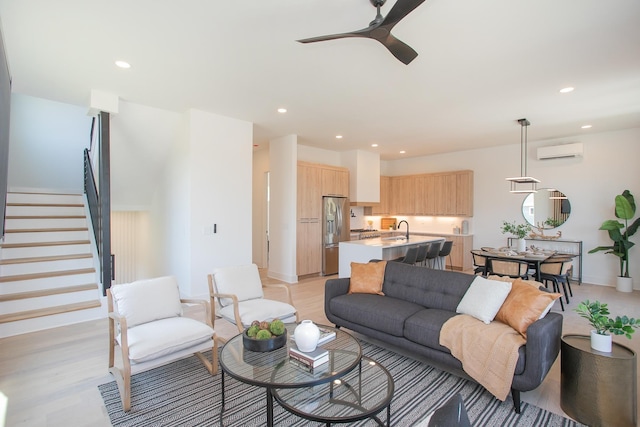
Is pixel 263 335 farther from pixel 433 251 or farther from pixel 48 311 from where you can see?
pixel 433 251

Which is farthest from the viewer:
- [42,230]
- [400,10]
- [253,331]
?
[42,230]

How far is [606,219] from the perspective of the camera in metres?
6.23

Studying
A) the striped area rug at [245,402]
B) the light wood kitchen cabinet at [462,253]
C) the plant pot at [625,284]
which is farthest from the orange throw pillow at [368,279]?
the plant pot at [625,284]

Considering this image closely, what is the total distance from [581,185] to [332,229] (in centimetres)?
510

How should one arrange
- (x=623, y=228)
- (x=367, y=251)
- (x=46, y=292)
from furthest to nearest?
(x=623, y=228), (x=367, y=251), (x=46, y=292)

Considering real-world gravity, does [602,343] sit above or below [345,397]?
above

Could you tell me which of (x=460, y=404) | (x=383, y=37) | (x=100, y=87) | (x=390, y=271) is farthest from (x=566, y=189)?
(x=100, y=87)

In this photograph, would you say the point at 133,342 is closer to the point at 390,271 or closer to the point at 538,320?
the point at 390,271

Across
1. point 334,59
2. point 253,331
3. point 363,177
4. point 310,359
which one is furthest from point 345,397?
point 363,177

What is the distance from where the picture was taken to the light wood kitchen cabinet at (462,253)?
7711mm

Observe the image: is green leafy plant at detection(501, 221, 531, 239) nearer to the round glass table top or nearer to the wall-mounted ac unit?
the wall-mounted ac unit

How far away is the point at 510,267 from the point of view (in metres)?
4.83

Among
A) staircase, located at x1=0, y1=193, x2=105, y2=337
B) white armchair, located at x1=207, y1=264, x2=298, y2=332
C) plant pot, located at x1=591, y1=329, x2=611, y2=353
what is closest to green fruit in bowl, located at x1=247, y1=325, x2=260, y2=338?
white armchair, located at x1=207, y1=264, x2=298, y2=332

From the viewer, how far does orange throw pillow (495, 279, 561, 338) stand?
2447mm
